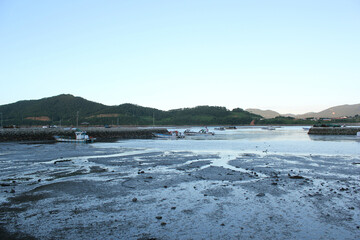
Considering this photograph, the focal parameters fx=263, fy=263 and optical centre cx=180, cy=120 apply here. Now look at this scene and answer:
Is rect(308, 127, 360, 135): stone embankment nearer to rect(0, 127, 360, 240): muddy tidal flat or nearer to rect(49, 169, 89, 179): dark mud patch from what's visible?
rect(0, 127, 360, 240): muddy tidal flat

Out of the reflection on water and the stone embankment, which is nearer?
the reflection on water

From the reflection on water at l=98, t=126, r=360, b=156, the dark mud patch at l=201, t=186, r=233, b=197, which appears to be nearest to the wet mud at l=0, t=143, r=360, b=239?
the dark mud patch at l=201, t=186, r=233, b=197

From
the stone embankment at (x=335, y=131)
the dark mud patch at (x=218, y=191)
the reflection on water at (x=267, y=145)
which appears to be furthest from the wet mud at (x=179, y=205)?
the stone embankment at (x=335, y=131)

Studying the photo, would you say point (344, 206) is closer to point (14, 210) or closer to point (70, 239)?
point (70, 239)

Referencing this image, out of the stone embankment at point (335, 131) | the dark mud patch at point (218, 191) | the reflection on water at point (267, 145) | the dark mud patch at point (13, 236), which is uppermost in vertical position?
the stone embankment at point (335, 131)

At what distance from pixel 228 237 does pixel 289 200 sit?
6.12m

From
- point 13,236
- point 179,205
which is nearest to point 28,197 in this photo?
point 13,236

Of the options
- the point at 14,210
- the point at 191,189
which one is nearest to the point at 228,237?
the point at 191,189

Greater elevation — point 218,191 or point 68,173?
point 68,173

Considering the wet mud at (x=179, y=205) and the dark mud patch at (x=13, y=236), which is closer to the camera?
the dark mud patch at (x=13, y=236)

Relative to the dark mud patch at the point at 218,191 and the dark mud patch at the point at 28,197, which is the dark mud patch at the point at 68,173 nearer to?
the dark mud patch at the point at 28,197

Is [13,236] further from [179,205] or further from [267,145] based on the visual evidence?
[267,145]

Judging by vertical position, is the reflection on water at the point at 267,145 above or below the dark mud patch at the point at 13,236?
below

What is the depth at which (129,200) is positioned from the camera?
14.6m
